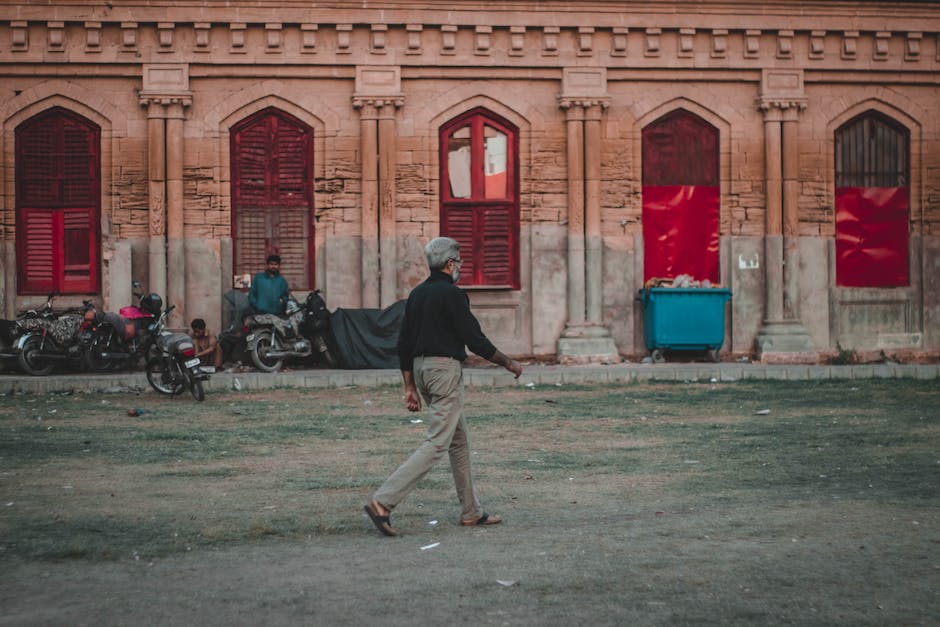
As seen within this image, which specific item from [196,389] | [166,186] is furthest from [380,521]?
[166,186]

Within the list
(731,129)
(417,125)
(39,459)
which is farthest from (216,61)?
(39,459)

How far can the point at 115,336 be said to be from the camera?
18.0 metres

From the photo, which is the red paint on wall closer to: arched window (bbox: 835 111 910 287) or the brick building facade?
the brick building facade

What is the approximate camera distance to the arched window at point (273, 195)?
1981 centimetres

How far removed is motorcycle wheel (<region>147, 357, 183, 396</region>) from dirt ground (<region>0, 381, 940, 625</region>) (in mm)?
1679

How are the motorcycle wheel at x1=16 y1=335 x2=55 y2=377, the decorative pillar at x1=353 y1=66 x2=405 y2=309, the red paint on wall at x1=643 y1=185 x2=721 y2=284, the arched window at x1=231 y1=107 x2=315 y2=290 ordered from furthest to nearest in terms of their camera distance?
the red paint on wall at x1=643 y1=185 x2=721 y2=284 < the arched window at x1=231 y1=107 x2=315 y2=290 < the decorative pillar at x1=353 y1=66 x2=405 y2=309 < the motorcycle wheel at x1=16 y1=335 x2=55 y2=377

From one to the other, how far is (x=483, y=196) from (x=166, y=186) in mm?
4891

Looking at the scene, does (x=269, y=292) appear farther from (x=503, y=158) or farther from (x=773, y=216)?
(x=773, y=216)

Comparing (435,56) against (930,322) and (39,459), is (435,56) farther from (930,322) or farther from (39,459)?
(39,459)

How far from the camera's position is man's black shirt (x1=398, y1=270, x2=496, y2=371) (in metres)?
7.47

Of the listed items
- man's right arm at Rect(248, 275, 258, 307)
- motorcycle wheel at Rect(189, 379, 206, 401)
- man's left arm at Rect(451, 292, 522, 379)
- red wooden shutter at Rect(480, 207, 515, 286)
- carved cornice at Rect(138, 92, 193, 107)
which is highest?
carved cornice at Rect(138, 92, 193, 107)

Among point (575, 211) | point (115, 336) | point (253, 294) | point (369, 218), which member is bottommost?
point (115, 336)

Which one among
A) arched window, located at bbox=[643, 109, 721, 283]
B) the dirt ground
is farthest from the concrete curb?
the dirt ground

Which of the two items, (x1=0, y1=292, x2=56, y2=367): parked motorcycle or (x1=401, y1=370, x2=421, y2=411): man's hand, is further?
(x1=0, y1=292, x2=56, y2=367): parked motorcycle
